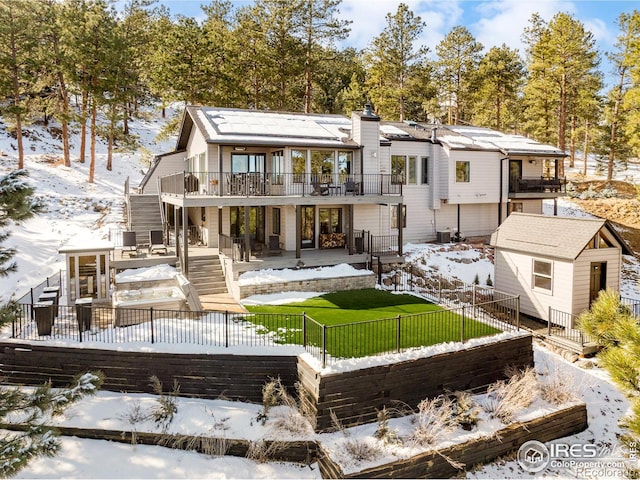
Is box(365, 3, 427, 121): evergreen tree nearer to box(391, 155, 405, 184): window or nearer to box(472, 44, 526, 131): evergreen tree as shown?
box(472, 44, 526, 131): evergreen tree

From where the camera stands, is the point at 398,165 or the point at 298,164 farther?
the point at 398,165

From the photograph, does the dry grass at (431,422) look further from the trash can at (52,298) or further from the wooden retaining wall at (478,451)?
the trash can at (52,298)

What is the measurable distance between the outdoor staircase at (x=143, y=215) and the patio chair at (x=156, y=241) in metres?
0.95

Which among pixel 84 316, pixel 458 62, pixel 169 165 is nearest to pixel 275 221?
pixel 169 165

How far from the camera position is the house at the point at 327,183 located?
58.8 ft

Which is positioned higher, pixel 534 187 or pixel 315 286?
pixel 534 187

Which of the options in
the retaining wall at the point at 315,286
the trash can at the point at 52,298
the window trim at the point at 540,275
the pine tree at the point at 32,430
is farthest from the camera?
the retaining wall at the point at 315,286

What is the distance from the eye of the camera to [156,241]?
2012cm

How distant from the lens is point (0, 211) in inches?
299

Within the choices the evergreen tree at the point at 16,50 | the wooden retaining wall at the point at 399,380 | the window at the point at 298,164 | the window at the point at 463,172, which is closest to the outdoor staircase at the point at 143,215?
the window at the point at 298,164

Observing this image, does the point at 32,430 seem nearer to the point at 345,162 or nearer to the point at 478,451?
the point at 478,451
